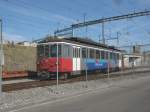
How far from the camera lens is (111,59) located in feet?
142

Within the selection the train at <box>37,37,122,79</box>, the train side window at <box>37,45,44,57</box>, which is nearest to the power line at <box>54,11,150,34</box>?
the train at <box>37,37,122,79</box>

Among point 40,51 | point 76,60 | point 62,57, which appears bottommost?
point 76,60

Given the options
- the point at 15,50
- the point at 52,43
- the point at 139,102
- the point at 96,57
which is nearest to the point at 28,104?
the point at 139,102

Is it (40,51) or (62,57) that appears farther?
(40,51)

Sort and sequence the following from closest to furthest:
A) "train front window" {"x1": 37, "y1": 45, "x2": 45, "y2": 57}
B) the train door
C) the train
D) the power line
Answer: the train, "train front window" {"x1": 37, "y1": 45, "x2": 45, "y2": 57}, the train door, the power line

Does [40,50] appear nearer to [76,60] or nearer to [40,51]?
[40,51]

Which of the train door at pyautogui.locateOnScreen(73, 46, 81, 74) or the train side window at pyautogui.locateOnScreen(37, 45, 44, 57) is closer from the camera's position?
the train side window at pyautogui.locateOnScreen(37, 45, 44, 57)

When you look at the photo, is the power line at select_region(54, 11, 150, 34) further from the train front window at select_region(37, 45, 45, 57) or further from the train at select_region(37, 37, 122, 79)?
the train front window at select_region(37, 45, 45, 57)

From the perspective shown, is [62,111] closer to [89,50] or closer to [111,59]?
[89,50]

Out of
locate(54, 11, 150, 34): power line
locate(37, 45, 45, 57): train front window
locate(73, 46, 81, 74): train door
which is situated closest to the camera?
locate(37, 45, 45, 57): train front window

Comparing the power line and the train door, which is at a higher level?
the power line

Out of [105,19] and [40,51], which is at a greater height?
[105,19]

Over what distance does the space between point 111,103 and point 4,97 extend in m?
5.04

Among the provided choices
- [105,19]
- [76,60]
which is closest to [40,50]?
[76,60]
